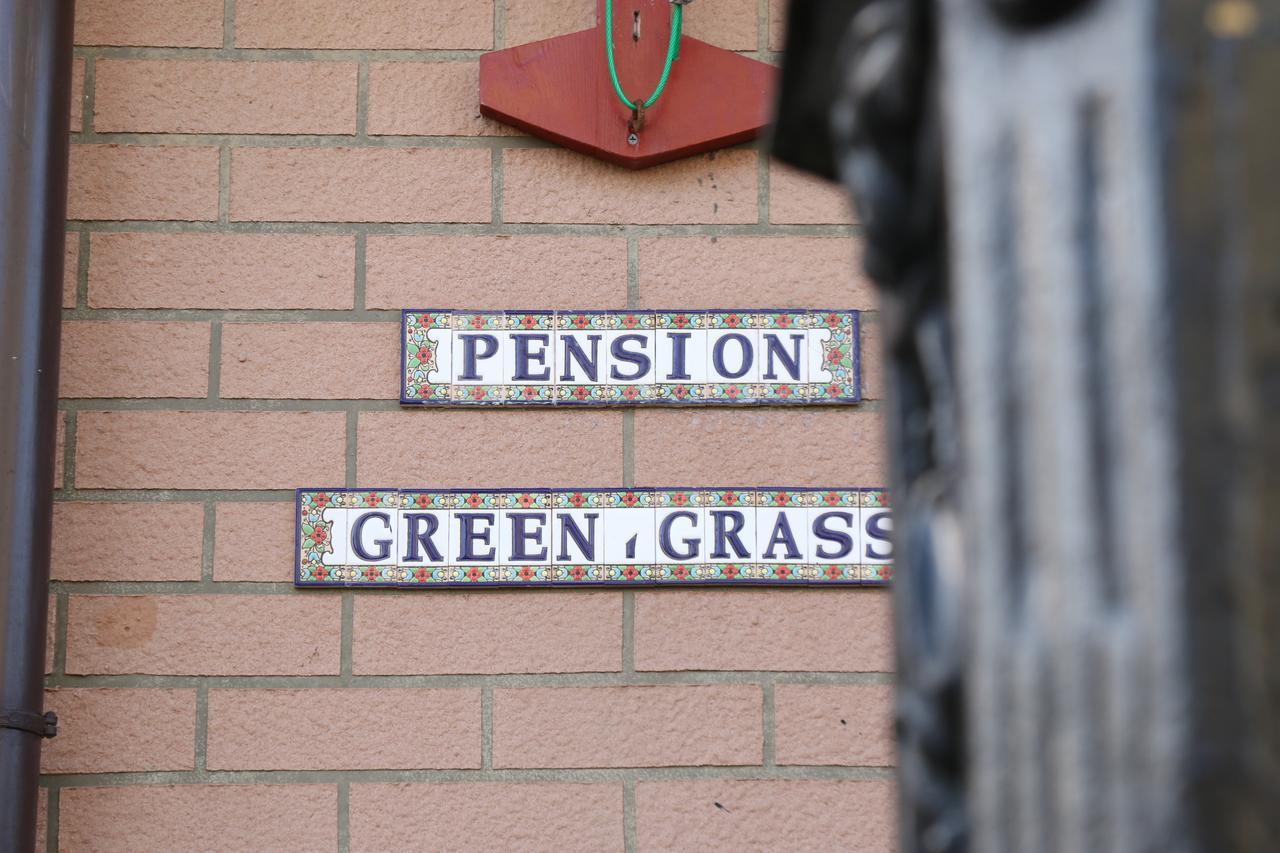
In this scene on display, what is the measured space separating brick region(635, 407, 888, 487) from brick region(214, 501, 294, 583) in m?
0.66

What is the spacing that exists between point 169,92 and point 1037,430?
2.82 metres

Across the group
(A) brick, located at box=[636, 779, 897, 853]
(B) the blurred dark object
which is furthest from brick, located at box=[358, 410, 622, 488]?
(B) the blurred dark object

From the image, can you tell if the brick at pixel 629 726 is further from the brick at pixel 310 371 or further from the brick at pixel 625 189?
the brick at pixel 625 189

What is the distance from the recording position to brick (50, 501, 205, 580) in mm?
3105

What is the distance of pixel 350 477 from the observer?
3.12m

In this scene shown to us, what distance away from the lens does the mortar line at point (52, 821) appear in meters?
3.01

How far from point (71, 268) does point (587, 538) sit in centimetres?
111

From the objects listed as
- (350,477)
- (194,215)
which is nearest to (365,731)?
(350,477)

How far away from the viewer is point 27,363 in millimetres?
2986

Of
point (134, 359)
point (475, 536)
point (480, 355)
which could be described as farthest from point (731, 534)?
point (134, 359)

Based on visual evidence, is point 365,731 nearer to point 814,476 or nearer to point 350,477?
point 350,477

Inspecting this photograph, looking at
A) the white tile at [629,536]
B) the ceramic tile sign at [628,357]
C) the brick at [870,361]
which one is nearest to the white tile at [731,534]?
the white tile at [629,536]

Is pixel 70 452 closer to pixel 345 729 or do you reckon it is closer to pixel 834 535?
pixel 345 729

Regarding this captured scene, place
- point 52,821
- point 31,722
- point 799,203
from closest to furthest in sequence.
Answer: point 31,722 < point 52,821 < point 799,203
